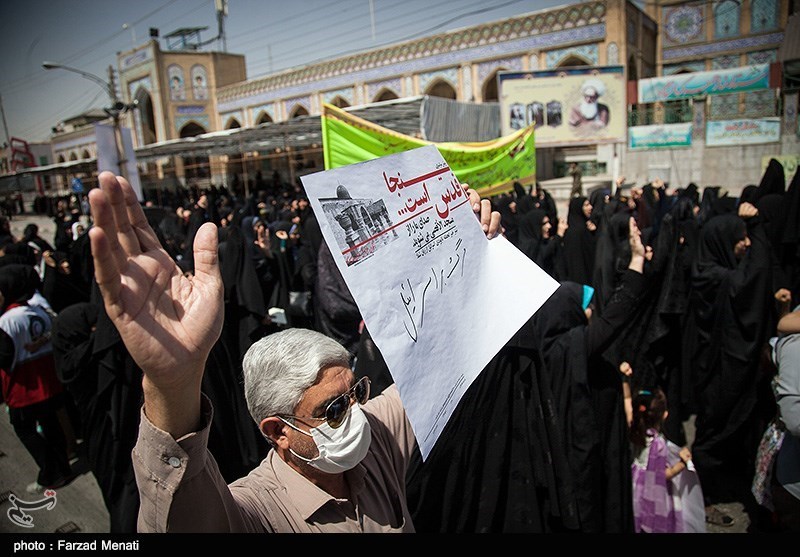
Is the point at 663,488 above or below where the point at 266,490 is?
below

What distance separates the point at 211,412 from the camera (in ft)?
2.85

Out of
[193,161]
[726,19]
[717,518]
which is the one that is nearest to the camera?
[717,518]

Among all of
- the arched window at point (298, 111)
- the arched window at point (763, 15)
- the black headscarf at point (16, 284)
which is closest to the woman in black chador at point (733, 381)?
the black headscarf at point (16, 284)

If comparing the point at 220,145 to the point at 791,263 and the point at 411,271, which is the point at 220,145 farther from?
the point at 411,271

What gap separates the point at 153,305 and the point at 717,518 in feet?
10.6

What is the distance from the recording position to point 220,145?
62.1 feet

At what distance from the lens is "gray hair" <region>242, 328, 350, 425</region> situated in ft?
3.78

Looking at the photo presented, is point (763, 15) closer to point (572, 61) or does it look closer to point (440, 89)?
point (572, 61)

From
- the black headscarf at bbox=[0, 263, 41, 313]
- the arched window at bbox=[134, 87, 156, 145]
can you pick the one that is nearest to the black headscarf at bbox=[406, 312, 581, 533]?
the black headscarf at bbox=[0, 263, 41, 313]

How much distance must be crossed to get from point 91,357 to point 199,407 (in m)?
2.16

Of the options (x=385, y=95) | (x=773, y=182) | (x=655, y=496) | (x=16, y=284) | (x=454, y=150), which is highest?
(x=385, y=95)

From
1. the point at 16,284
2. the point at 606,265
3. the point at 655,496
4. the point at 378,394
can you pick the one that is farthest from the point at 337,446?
the point at 606,265

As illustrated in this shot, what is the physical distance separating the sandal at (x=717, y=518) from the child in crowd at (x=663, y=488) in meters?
0.43

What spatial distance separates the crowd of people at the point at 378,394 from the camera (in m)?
0.82
